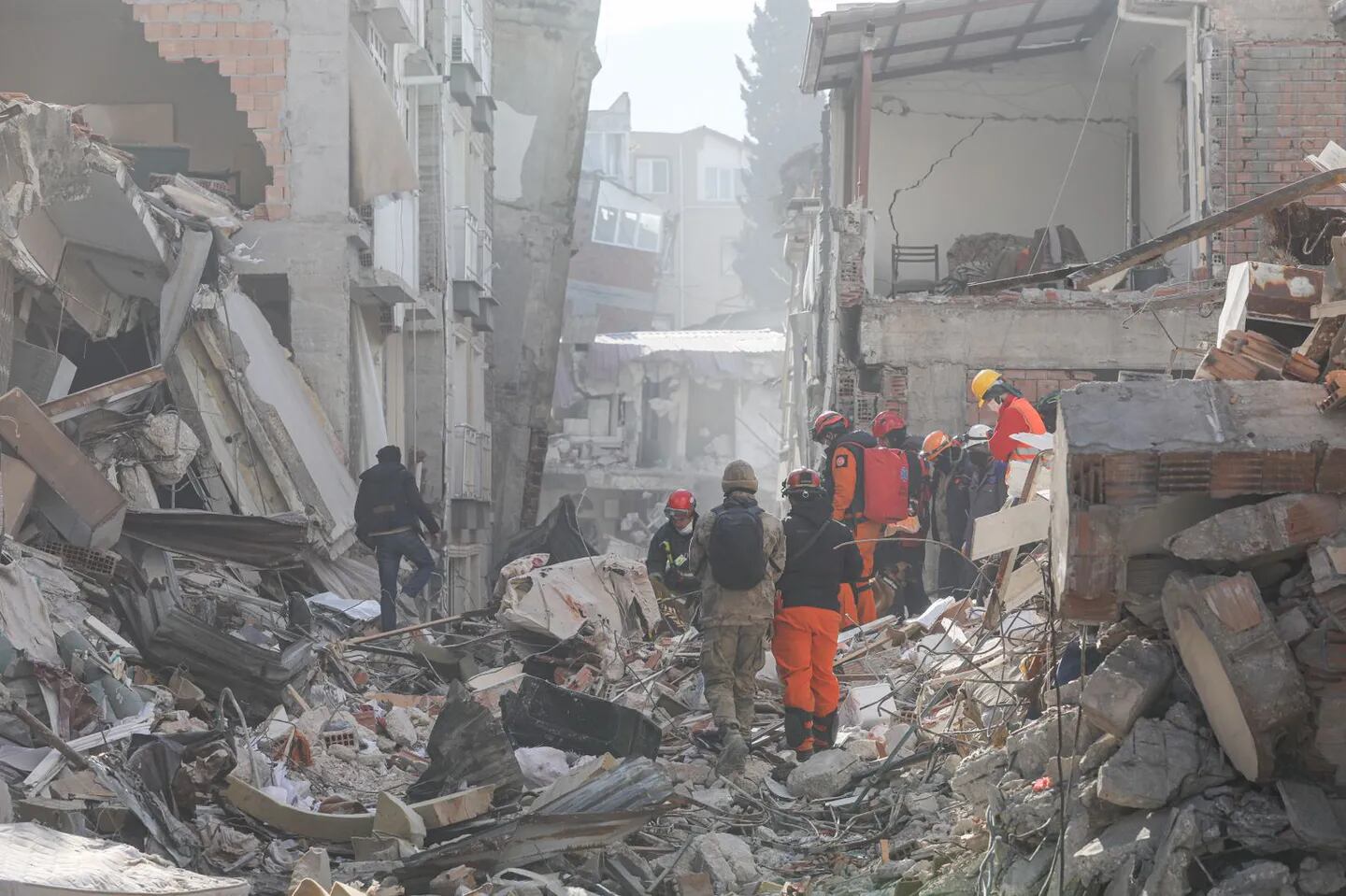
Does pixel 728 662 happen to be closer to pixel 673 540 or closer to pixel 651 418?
pixel 673 540

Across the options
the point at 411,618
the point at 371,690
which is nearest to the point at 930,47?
the point at 411,618

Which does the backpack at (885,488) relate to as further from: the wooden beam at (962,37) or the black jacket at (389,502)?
the wooden beam at (962,37)

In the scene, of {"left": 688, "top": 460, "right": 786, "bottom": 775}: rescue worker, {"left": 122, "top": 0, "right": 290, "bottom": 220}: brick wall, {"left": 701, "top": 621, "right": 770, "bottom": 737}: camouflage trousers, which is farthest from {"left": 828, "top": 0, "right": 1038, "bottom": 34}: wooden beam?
{"left": 701, "top": 621, "right": 770, "bottom": 737}: camouflage trousers

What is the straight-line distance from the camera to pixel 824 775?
8.50 metres

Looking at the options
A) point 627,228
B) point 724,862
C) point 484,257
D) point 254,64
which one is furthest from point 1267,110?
point 627,228

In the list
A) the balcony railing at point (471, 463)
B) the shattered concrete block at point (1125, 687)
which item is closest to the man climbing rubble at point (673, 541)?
the shattered concrete block at point (1125, 687)

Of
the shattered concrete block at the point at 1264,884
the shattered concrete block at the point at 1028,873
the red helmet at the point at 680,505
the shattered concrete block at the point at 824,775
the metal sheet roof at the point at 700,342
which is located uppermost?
the metal sheet roof at the point at 700,342

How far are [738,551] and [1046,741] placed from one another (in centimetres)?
304

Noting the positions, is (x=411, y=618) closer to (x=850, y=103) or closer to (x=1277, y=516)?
(x=850, y=103)

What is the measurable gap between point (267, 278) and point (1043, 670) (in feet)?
38.2

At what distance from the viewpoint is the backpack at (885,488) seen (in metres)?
12.1

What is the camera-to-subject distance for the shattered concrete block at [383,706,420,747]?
9789 mm

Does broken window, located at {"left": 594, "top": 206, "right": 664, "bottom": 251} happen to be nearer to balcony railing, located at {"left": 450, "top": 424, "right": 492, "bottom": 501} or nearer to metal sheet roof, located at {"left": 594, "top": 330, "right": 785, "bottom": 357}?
metal sheet roof, located at {"left": 594, "top": 330, "right": 785, "bottom": 357}

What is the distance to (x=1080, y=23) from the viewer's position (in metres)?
18.5
